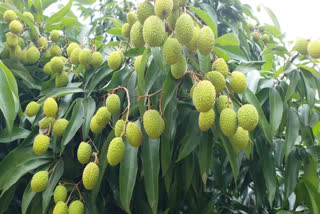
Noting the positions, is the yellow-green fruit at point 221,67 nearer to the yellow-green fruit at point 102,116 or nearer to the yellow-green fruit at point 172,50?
the yellow-green fruit at point 172,50

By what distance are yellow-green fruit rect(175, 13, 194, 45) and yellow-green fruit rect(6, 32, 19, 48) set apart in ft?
2.61

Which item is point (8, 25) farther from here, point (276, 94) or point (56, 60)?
point (276, 94)

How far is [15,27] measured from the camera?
1.24m

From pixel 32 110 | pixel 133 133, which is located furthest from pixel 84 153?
pixel 32 110

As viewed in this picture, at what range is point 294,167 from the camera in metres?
1.25

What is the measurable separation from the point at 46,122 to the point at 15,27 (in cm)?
44

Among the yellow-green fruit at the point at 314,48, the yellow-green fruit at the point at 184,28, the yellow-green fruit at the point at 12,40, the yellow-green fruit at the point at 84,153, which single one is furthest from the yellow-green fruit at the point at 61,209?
the yellow-green fruit at the point at 314,48

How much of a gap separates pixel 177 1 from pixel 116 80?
39 centimetres

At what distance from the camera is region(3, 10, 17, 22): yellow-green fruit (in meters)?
1.29

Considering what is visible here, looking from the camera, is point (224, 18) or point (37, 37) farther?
point (224, 18)

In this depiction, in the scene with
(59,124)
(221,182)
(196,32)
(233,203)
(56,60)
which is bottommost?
(233,203)

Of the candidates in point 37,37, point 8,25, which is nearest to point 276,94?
point 37,37

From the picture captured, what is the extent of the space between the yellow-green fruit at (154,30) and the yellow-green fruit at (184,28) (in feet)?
0.14

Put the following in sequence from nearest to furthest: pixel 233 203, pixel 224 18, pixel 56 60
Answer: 1. pixel 56 60
2. pixel 233 203
3. pixel 224 18
